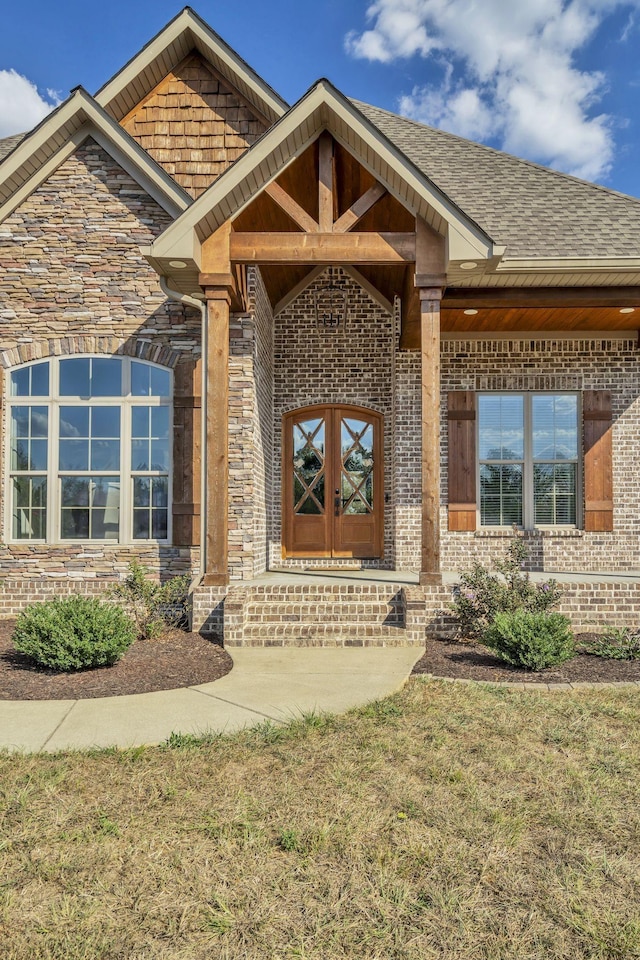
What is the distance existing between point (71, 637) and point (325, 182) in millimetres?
5018

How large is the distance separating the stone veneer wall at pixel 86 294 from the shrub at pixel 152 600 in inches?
21.8

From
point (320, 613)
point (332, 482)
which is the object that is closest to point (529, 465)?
point (332, 482)

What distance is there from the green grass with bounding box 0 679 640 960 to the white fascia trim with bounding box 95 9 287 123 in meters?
8.07

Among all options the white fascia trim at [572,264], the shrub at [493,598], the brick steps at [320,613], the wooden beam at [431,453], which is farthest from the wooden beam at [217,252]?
the shrub at [493,598]

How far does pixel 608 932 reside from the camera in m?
2.23

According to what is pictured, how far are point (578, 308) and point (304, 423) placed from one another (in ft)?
13.6

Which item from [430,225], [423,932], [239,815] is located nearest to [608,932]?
[423,932]

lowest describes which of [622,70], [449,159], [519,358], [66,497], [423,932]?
[423,932]

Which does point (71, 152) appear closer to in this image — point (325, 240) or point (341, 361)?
point (325, 240)

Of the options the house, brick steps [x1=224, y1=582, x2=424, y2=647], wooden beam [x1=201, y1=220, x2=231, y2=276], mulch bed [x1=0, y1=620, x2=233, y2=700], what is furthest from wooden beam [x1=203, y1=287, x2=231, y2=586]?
mulch bed [x1=0, y1=620, x2=233, y2=700]

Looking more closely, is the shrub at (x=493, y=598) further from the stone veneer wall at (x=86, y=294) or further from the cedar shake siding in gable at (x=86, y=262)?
the cedar shake siding in gable at (x=86, y=262)

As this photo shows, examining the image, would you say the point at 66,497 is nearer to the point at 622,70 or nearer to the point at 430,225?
the point at 430,225

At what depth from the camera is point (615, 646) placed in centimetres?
622

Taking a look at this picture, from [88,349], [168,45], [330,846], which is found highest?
[168,45]
